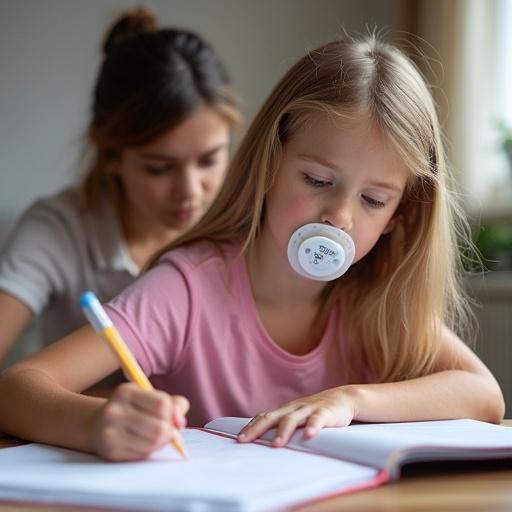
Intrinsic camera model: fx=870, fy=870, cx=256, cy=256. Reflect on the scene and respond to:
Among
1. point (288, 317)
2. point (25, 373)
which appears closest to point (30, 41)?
point (288, 317)

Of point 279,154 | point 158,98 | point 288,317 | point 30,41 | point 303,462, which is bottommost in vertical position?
point 303,462

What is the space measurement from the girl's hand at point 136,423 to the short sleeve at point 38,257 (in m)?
0.86

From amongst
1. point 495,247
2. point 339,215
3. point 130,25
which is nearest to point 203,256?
point 339,215

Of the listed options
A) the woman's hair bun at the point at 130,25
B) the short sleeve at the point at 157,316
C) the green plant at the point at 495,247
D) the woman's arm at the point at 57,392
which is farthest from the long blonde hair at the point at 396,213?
the green plant at the point at 495,247

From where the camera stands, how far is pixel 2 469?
78 centimetres

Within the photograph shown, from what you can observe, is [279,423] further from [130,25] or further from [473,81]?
[473,81]

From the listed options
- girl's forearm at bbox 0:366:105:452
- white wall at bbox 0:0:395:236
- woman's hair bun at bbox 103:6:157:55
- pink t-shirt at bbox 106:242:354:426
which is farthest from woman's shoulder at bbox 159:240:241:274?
white wall at bbox 0:0:395:236

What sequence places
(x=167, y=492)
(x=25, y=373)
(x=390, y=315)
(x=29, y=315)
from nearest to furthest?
(x=167, y=492) < (x=25, y=373) < (x=390, y=315) < (x=29, y=315)

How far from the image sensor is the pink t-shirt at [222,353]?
1.21m

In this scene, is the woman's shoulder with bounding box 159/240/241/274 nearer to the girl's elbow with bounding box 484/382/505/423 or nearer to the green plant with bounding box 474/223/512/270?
the girl's elbow with bounding box 484/382/505/423

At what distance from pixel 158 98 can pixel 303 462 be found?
1040mm

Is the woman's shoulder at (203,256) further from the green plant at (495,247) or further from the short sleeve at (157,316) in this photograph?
the green plant at (495,247)

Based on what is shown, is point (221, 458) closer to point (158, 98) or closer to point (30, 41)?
point (158, 98)

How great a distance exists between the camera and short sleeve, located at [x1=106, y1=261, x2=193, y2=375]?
3.69ft
